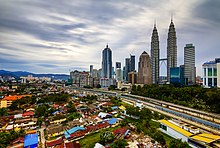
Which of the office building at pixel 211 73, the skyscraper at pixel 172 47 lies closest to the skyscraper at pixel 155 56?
the skyscraper at pixel 172 47

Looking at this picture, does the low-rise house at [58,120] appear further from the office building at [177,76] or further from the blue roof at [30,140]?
the office building at [177,76]

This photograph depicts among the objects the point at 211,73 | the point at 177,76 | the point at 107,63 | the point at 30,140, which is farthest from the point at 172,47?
the point at 30,140

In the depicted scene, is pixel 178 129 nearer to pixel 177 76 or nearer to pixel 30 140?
pixel 30 140

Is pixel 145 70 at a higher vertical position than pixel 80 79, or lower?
higher

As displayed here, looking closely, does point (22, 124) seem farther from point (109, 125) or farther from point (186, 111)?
point (186, 111)

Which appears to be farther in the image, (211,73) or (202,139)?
(211,73)

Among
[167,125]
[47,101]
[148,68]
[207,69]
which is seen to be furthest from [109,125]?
[148,68]

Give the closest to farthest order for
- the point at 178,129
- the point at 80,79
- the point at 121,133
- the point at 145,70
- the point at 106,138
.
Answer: the point at 106,138, the point at 178,129, the point at 121,133, the point at 145,70, the point at 80,79

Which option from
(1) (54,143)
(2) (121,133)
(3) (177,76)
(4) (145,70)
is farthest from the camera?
(4) (145,70)
